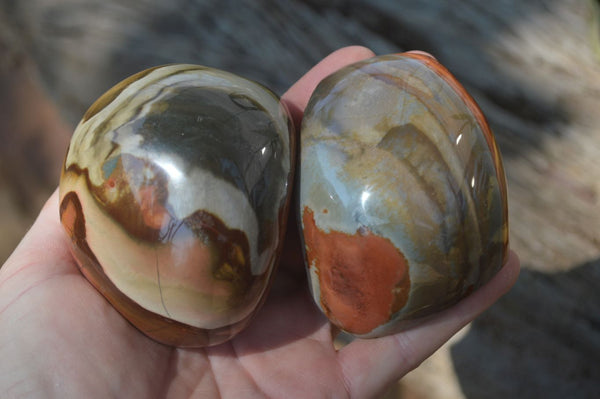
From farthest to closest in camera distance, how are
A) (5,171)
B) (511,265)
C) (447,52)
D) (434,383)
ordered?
(5,171) < (434,383) < (447,52) < (511,265)

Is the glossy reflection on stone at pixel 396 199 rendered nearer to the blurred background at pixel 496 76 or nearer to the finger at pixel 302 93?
the finger at pixel 302 93

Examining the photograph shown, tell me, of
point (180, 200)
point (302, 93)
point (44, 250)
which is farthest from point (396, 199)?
point (44, 250)

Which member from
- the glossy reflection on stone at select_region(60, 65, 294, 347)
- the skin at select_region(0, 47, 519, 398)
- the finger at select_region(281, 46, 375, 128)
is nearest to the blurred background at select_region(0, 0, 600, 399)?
the finger at select_region(281, 46, 375, 128)

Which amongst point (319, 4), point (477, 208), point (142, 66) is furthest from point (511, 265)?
point (142, 66)

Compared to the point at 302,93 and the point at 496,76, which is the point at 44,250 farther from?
the point at 496,76

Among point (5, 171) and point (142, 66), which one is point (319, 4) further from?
point (5, 171)

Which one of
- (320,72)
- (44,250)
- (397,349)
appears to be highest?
(320,72)
